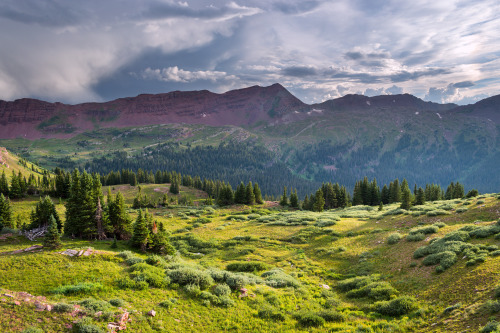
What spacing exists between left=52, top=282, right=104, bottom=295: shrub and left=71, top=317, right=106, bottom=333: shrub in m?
4.25

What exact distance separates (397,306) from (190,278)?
17.1 m

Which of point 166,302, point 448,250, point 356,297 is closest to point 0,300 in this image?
point 166,302

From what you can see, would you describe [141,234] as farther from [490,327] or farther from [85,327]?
[490,327]

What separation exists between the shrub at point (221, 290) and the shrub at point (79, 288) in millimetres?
8918

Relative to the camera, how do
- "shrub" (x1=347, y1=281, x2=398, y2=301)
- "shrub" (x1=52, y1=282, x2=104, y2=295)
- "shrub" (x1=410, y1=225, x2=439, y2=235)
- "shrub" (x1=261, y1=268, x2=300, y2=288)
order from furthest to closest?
1. "shrub" (x1=410, y1=225, x2=439, y2=235)
2. "shrub" (x1=261, y1=268, x2=300, y2=288)
3. "shrub" (x1=347, y1=281, x2=398, y2=301)
4. "shrub" (x1=52, y1=282, x2=104, y2=295)

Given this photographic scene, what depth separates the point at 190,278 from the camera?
2255cm

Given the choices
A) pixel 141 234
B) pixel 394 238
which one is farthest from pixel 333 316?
pixel 141 234

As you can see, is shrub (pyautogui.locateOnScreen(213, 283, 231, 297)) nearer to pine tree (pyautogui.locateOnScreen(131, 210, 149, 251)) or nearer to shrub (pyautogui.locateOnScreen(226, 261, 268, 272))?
shrub (pyautogui.locateOnScreen(226, 261, 268, 272))

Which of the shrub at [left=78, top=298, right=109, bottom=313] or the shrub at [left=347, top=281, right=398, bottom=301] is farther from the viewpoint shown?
the shrub at [left=347, top=281, right=398, bottom=301]

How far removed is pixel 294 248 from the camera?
43.2 m

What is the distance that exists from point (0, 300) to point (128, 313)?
732 cm

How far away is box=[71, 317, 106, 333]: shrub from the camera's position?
46.0 feet

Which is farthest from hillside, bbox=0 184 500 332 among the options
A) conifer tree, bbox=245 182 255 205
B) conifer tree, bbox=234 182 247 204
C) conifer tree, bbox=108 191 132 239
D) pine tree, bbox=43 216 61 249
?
conifer tree, bbox=234 182 247 204

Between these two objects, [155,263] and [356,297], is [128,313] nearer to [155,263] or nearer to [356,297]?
[155,263]
